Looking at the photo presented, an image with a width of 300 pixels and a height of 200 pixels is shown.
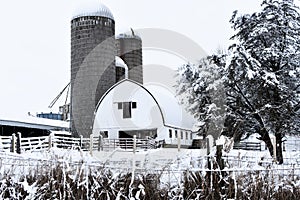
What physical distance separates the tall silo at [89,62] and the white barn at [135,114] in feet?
3.93

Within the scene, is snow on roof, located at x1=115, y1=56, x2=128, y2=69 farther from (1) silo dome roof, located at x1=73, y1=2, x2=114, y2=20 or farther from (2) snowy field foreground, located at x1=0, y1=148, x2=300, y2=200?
(2) snowy field foreground, located at x1=0, y1=148, x2=300, y2=200

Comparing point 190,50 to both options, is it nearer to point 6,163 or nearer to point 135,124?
→ point 135,124

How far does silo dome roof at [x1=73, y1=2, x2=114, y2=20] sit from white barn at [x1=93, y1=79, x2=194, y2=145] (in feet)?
18.2

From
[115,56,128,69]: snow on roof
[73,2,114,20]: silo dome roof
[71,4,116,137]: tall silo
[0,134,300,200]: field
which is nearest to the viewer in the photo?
[0,134,300,200]: field

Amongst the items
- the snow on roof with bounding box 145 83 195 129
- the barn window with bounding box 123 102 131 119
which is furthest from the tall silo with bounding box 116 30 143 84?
the barn window with bounding box 123 102 131 119

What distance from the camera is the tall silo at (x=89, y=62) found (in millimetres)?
25984

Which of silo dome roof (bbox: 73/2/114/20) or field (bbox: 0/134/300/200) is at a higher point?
silo dome roof (bbox: 73/2/114/20)

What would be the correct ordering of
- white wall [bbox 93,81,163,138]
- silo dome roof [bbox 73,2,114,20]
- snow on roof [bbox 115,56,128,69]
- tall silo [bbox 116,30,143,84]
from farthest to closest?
tall silo [bbox 116,30,143,84], snow on roof [bbox 115,56,128,69], silo dome roof [bbox 73,2,114,20], white wall [bbox 93,81,163,138]

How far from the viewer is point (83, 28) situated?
2714 cm

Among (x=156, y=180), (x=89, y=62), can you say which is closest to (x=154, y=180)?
(x=156, y=180)

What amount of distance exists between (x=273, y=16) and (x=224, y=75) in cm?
328

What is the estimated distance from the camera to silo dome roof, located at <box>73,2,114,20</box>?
27406 millimetres

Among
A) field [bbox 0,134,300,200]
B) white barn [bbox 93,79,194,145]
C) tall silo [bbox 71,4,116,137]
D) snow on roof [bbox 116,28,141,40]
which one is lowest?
field [bbox 0,134,300,200]

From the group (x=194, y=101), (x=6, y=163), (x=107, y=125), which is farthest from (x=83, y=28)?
(x=6, y=163)
